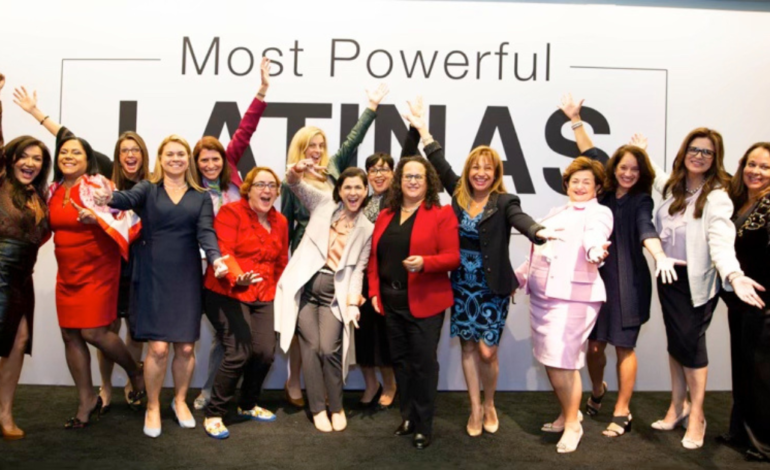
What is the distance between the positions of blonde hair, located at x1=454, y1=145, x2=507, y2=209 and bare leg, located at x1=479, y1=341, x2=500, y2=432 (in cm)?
87

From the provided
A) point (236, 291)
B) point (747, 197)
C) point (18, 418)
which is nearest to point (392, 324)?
point (236, 291)

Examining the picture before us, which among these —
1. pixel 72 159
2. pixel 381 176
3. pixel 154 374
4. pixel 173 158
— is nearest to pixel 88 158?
pixel 72 159

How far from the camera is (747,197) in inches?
150

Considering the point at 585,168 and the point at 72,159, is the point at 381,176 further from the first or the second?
the point at 72,159

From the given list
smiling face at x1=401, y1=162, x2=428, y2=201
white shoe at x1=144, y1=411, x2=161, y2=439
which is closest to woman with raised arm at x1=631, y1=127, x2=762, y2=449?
smiling face at x1=401, y1=162, x2=428, y2=201

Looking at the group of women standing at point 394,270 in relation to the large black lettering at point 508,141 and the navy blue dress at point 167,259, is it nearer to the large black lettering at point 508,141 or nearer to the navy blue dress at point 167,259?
the navy blue dress at point 167,259

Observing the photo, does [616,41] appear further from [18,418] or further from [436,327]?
[18,418]

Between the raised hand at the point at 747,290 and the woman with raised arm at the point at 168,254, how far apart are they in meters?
2.82

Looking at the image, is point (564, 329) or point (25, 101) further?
point (25, 101)

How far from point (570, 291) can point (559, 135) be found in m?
1.95

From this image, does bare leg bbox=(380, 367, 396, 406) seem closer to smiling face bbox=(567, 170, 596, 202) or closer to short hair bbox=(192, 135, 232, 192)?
short hair bbox=(192, 135, 232, 192)

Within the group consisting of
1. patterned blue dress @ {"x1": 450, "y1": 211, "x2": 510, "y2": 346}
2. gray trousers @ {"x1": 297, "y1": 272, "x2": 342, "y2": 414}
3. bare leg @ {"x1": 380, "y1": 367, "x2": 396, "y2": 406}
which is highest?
patterned blue dress @ {"x1": 450, "y1": 211, "x2": 510, "y2": 346}

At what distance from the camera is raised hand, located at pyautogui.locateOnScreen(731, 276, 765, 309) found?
11.0 ft

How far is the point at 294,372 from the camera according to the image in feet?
15.1
